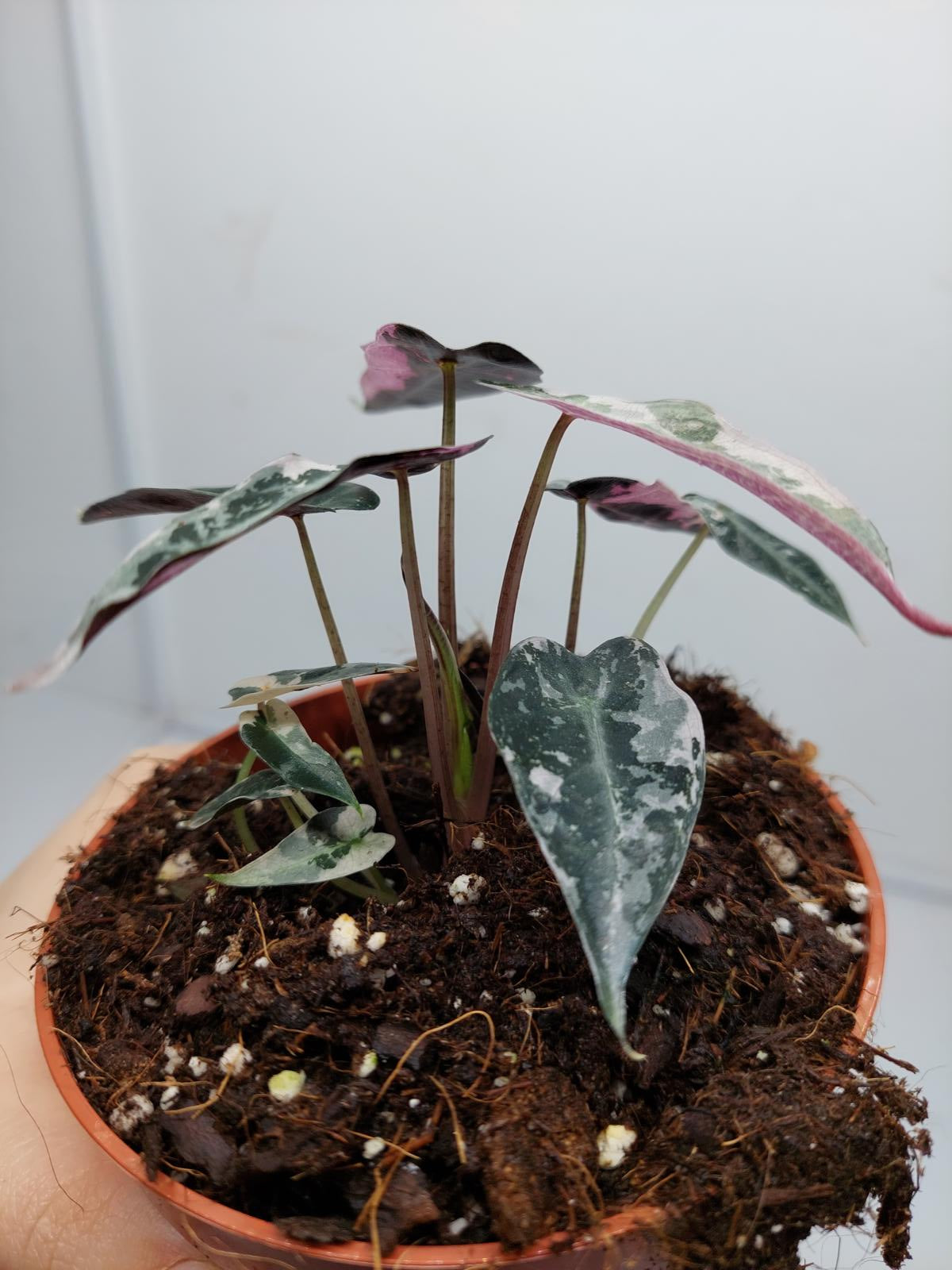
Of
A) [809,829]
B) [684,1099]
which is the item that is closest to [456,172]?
[809,829]

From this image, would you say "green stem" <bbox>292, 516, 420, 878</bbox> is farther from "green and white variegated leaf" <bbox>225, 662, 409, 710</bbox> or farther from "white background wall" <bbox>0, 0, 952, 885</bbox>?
"white background wall" <bbox>0, 0, 952, 885</bbox>

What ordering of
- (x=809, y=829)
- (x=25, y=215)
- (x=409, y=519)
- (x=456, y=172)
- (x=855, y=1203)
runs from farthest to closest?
1. (x=25, y=215)
2. (x=456, y=172)
3. (x=809, y=829)
4. (x=409, y=519)
5. (x=855, y=1203)

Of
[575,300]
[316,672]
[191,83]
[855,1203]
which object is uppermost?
[191,83]

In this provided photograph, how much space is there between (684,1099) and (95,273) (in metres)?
1.23

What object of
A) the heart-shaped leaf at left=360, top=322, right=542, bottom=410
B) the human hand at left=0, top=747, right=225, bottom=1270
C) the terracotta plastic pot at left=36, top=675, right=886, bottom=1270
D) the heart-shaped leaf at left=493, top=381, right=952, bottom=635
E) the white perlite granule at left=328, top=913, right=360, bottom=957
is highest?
the heart-shaped leaf at left=360, top=322, right=542, bottom=410

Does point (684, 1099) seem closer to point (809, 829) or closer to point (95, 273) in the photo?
point (809, 829)

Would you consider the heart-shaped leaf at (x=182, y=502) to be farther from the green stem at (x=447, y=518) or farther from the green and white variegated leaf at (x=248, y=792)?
the green and white variegated leaf at (x=248, y=792)

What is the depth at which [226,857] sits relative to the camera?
28.8 inches

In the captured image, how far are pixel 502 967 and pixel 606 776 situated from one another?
6.8 inches

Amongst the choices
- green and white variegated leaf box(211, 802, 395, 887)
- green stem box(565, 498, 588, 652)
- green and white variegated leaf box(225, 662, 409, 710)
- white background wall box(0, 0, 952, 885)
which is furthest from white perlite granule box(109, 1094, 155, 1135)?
white background wall box(0, 0, 952, 885)

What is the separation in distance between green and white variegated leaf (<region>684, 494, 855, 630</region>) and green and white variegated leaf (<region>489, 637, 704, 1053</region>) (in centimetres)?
8

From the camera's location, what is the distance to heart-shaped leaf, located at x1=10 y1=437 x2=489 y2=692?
0.38 meters

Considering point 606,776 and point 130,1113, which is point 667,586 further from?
point 130,1113

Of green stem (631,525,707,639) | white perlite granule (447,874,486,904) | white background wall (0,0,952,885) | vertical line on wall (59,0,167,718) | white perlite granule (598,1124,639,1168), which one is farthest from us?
vertical line on wall (59,0,167,718)
